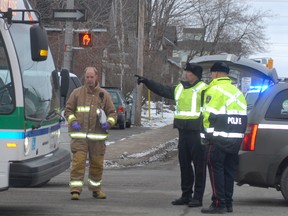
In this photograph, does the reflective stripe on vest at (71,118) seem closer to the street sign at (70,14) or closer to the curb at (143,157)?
the curb at (143,157)

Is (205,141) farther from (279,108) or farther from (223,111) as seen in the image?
(279,108)

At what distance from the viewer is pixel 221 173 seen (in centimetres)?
842

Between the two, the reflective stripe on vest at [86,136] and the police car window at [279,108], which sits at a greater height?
the police car window at [279,108]

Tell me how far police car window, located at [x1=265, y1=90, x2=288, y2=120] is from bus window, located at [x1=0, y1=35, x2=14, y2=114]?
140 inches

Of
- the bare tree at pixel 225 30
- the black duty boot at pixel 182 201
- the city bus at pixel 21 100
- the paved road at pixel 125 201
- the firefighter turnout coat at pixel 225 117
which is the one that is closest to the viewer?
the city bus at pixel 21 100

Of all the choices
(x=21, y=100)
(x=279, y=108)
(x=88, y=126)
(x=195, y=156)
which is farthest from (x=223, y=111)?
(x=21, y=100)

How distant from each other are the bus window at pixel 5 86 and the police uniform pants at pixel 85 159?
2042mm

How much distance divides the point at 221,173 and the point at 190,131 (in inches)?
31.2

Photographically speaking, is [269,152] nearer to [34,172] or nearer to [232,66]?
[232,66]

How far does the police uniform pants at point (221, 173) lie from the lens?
330 inches

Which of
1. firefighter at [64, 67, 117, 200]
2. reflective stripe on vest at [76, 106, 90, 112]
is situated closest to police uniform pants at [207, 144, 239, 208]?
firefighter at [64, 67, 117, 200]

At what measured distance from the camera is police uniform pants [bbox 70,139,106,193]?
923 cm

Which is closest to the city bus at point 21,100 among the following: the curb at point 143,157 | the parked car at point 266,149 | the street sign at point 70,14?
the parked car at point 266,149

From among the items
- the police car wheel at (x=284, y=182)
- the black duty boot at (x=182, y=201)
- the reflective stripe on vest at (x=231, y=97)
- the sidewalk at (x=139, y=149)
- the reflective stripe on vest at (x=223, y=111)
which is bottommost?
→ the sidewalk at (x=139, y=149)
